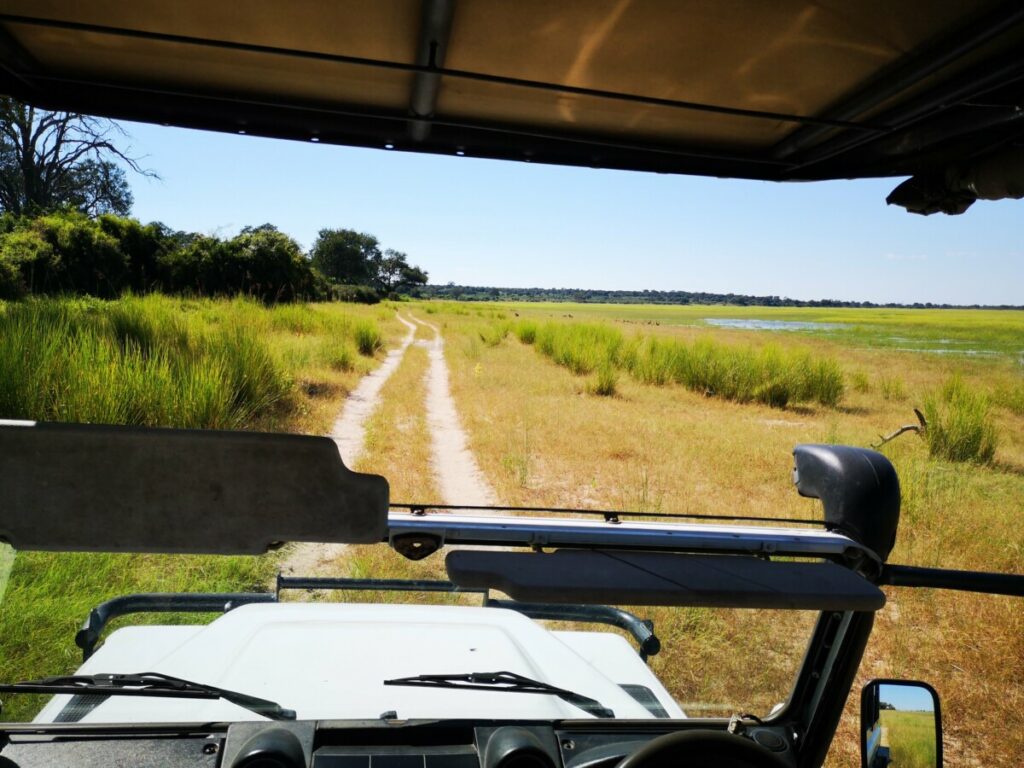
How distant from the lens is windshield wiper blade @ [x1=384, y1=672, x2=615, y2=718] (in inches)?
44.9

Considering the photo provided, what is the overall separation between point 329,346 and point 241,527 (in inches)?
235

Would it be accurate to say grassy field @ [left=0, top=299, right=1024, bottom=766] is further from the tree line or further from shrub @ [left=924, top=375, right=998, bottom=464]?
the tree line

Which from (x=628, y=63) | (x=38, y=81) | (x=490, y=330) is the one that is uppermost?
(x=628, y=63)

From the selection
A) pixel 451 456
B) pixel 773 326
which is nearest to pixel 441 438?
pixel 451 456

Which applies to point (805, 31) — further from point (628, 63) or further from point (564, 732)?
point (564, 732)

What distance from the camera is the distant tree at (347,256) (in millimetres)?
6834

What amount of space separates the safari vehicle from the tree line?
11.3 ft

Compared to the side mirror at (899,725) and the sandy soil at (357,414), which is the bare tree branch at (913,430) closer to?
the sandy soil at (357,414)

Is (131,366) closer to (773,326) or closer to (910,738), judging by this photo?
(910,738)

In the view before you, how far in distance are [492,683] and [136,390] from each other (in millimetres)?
2973

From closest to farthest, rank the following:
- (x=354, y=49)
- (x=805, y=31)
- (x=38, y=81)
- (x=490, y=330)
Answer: (x=805, y=31), (x=354, y=49), (x=38, y=81), (x=490, y=330)

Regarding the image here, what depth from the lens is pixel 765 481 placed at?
257 inches

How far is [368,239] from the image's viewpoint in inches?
287

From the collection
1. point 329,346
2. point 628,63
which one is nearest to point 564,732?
point 628,63
